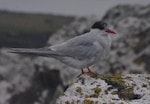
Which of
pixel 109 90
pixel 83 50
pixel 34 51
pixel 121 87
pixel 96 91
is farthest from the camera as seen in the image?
pixel 83 50

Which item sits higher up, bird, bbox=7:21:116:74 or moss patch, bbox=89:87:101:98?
bird, bbox=7:21:116:74

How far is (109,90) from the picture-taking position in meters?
9.45

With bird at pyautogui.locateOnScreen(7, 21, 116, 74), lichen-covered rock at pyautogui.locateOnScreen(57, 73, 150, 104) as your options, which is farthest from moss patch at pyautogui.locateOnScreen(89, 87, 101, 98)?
bird at pyautogui.locateOnScreen(7, 21, 116, 74)

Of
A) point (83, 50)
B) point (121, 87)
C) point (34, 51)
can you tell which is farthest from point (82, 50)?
point (121, 87)

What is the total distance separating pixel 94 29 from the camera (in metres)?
11.5

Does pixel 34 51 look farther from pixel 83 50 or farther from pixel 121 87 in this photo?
pixel 121 87

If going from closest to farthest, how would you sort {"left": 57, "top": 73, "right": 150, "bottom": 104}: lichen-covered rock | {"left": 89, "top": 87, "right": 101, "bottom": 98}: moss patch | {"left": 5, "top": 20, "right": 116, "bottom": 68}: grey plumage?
{"left": 57, "top": 73, "right": 150, "bottom": 104}: lichen-covered rock → {"left": 89, "top": 87, "right": 101, "bottom": 98}: moss patch → {"left": 5, "top": 20, "right": 116, "bottom": 68}: grey plumage

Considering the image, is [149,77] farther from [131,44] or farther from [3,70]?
[3,70]

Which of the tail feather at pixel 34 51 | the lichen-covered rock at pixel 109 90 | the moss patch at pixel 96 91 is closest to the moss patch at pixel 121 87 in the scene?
the lichen-covered rock at pixel 109 90

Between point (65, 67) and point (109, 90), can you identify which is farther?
point (65, 67)

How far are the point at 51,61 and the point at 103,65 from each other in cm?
250

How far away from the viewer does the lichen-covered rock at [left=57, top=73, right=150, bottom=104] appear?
29.2 ft

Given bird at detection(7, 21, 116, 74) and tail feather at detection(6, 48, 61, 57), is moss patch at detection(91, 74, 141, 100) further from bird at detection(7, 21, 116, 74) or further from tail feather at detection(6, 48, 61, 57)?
tail feather at detection(6, 48, 61, 57)

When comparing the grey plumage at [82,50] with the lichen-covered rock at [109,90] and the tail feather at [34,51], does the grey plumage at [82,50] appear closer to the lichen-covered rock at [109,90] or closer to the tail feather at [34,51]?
the tail feather at [34,51]
